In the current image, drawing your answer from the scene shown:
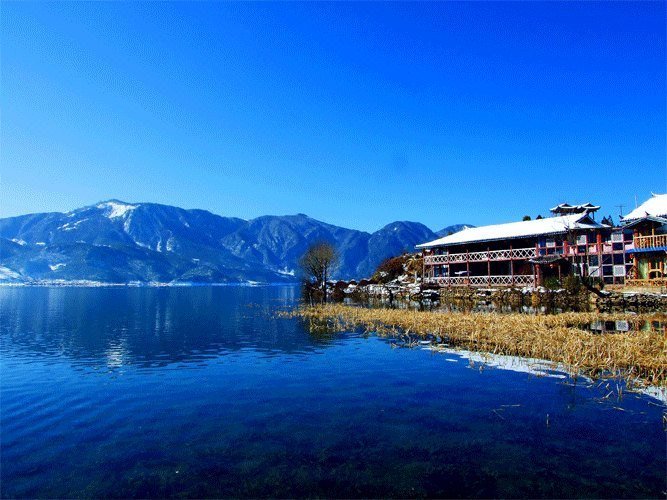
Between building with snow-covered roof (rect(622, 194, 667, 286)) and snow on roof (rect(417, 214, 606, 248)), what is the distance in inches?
224

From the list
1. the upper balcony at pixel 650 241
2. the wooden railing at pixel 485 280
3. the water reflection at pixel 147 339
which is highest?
the upper balcony at pixel 650 241

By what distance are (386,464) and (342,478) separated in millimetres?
1133

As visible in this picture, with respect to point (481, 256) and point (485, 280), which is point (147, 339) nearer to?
point (485, 280)

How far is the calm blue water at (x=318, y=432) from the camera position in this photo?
8031 mm

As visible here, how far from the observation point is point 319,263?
86.1 m

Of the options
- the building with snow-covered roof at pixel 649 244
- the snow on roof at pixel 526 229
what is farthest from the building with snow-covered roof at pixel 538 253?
the building with snow-covered roof at pixel 649 244

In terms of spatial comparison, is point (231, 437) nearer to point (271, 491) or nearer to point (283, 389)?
point (271, 491)

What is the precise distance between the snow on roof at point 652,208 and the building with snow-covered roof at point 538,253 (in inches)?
155

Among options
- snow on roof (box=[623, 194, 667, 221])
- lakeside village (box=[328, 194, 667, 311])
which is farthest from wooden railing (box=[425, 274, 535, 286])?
snow on roof (box=[623, 194, 667, 221])

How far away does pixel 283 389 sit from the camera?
15.0 meters

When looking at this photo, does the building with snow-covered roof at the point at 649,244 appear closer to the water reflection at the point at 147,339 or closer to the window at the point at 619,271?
the window at the point at 619,271

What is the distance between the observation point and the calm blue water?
8031 millimetres

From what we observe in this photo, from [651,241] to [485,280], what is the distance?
21.4m

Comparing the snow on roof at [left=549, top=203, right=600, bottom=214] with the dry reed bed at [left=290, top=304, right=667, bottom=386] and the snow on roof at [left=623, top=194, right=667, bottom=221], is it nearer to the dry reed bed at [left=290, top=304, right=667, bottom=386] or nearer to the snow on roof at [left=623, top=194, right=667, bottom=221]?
the snow on roof at [left=623, top=194, right=667, bottom=221]
